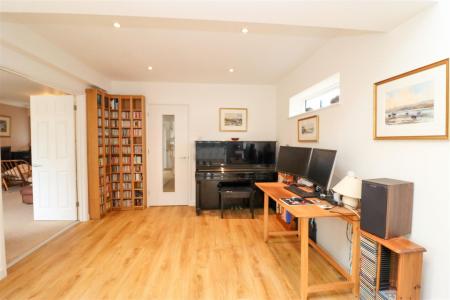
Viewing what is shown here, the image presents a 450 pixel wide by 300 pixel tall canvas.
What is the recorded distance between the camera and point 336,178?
2340 millimetres

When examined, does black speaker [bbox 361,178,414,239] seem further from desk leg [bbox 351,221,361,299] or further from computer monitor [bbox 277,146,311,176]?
computer monitor [bbox 277,146,311,176]

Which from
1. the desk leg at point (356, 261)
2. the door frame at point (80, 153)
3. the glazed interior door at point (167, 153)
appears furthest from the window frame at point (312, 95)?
the door frame at point (80, 153)

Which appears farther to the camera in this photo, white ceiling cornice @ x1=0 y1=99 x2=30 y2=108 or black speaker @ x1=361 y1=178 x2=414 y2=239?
white ceiling cornice @ x1=0 y1=99 x2=30 y2=108

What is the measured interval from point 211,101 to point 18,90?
4507 millimetres

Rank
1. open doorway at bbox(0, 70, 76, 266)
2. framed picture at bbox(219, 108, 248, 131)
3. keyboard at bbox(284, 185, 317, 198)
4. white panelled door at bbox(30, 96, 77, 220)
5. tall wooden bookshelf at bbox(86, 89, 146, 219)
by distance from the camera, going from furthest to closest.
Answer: framed picture at bbox(219, 108, 248, 131), tall wooden bookshelf at bbox(86, 89, 146, 219), white panelled door at bbox(30, 96, 77, 220), open doorway at bbox(0, 70, 76, 266), keyboard at bbox(284, 185, 317, 198)

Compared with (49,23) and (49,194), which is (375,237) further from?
→ (49,194)

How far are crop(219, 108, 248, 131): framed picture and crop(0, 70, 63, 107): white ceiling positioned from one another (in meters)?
2.94

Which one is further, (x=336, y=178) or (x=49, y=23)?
(x=336, y=178)

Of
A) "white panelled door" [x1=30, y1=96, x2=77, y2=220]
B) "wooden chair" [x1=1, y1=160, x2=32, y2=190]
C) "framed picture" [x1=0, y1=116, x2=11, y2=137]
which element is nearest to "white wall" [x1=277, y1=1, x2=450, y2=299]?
"white panelled door" [x1=30, y1=96, x2=77, y2=220]

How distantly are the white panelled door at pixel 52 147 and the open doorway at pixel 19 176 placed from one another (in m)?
0.03

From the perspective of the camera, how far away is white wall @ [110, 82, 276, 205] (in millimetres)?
4262

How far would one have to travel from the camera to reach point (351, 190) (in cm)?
177

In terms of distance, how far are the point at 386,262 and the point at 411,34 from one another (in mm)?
1628

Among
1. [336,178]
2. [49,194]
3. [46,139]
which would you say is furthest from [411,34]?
[49,194]
